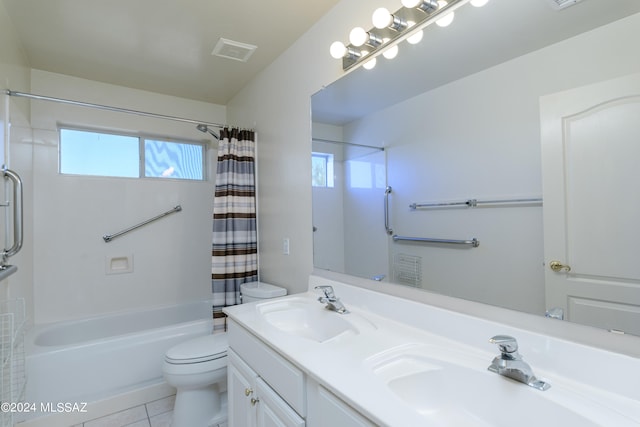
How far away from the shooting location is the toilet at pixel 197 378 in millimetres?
1707

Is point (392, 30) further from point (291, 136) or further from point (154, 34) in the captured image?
point (154, 34)

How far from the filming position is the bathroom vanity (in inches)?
26.7

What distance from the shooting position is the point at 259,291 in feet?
6.75

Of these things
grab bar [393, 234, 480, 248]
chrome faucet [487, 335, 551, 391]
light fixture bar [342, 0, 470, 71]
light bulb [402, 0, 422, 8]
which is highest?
light bulb [402, 0, 422, 8]

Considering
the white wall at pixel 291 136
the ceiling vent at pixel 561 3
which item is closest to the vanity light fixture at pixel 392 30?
the white wall at pixel 291 136

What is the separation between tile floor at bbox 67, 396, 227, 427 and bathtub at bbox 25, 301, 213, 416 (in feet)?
0.41

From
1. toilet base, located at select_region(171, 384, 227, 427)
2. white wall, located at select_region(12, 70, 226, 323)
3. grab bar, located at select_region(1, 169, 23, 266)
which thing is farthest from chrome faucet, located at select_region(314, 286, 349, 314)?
white wall, located at select_region(12, 70, 226, 323)

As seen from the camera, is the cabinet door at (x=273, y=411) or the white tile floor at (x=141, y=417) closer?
the cabinet door at (x=273, y=411)

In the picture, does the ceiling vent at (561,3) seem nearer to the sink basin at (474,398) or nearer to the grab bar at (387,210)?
the grab bar at (387,210)

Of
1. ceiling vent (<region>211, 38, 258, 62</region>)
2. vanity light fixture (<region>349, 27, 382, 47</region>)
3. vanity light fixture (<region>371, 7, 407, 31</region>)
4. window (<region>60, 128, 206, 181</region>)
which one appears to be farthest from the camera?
window (<region>60, 128, 206, 181</region>)

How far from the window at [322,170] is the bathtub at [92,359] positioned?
1393 mm

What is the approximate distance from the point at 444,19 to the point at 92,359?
267 centimetres

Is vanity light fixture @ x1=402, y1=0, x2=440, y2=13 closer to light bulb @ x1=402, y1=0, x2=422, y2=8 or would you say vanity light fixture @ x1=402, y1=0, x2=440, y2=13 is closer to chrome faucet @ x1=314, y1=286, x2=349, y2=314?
light bulb @ x1=402, y1=0, x2=422, y2=8

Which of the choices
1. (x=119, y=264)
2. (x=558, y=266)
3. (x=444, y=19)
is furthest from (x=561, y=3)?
(x=119, y=264)
